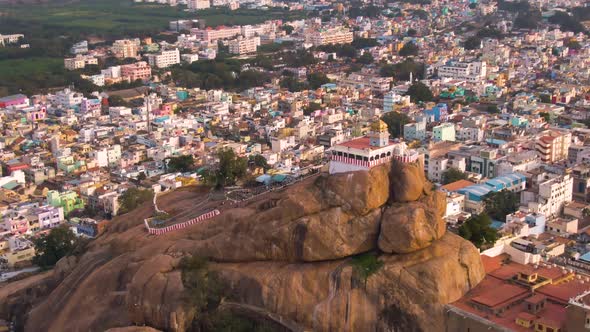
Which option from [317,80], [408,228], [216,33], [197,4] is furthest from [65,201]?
[197,4]

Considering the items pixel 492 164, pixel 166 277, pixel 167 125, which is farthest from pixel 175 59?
pixel 166 277

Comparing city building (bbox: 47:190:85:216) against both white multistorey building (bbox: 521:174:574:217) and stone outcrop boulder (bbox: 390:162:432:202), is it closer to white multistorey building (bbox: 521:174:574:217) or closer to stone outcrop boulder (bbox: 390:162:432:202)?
white multistorey building (bbox: 521:174:574:217)

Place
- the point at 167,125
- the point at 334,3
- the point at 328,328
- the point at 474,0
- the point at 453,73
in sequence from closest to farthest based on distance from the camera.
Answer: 1. the point at 328,328
2. the point at 167,125
3. the point at 453,73
4. the point at 474,0
5. the point at 334,3

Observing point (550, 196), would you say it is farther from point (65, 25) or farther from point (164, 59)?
point (65, 25)

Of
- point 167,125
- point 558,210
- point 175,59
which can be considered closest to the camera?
point 558,210

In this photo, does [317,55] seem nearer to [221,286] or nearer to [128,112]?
[128,112]
